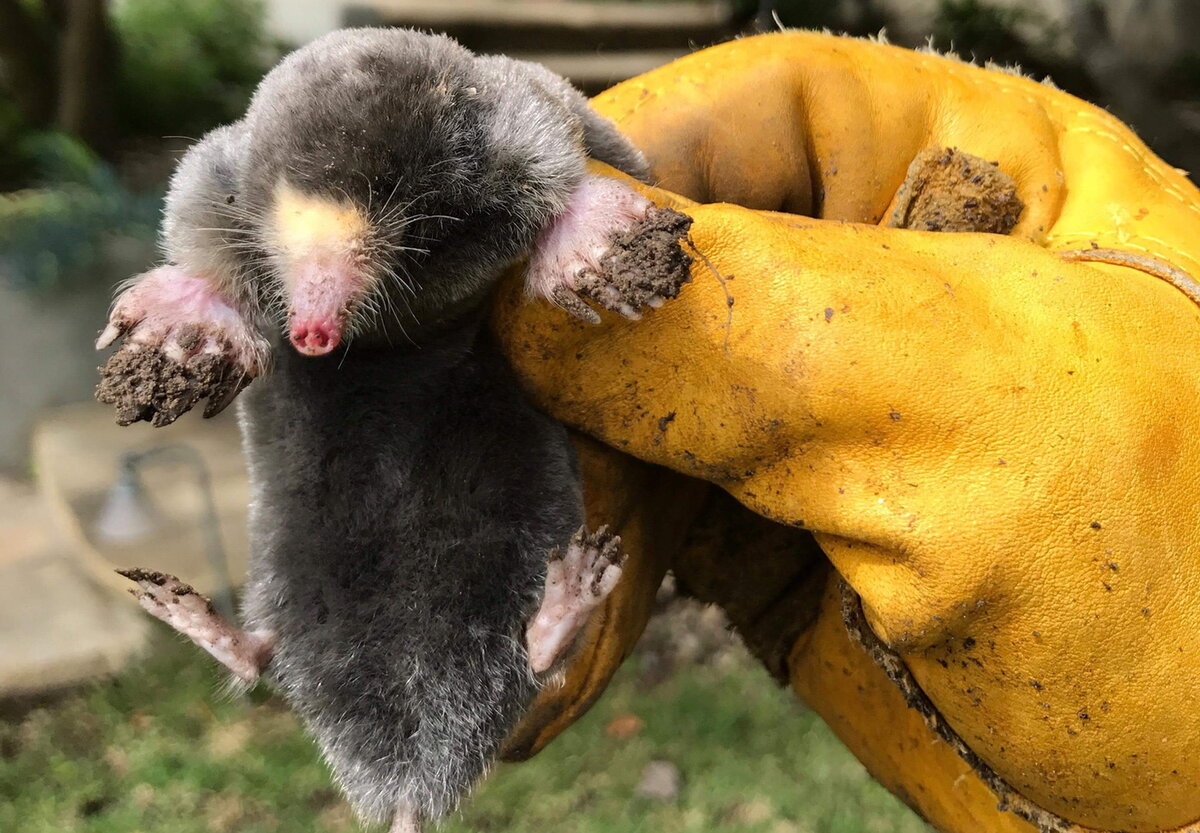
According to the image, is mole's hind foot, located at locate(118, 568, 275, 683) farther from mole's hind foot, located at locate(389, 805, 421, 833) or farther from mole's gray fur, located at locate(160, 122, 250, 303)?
mole's gray fur, located at locate(160, 122, 250, 303)

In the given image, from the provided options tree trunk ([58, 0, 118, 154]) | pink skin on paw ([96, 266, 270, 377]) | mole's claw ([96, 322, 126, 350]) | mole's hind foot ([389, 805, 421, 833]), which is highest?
pink skin on paw ([96, 266, 270, 377])

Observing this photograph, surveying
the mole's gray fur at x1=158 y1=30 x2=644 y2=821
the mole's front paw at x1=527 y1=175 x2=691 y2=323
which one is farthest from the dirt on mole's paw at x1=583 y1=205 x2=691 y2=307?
the mole's gray fur at x1=158 y1=30 x2=644 y2=821

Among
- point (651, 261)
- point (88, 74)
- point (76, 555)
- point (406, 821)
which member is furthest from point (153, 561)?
point (651, 261)

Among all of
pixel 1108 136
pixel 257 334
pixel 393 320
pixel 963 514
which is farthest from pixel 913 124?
pixel 257 334

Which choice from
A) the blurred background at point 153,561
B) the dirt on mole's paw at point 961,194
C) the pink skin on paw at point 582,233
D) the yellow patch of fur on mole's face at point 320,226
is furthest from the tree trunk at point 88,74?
the dirt on mole's paw at point 961,194

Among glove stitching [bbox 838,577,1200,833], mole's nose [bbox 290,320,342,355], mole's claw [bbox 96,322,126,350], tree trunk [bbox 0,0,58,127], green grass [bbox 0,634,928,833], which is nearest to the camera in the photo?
mole's nose [bbox 290,320,342,355]

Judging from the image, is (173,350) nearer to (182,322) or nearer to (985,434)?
(182,322)

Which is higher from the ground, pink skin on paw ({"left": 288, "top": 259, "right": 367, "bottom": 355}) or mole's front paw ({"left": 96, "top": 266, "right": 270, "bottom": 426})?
pink skin on paw ({"left": 288, "top": 259, "right": 367, "bottom": 355})

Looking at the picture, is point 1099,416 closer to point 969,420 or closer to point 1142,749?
point 969,420
